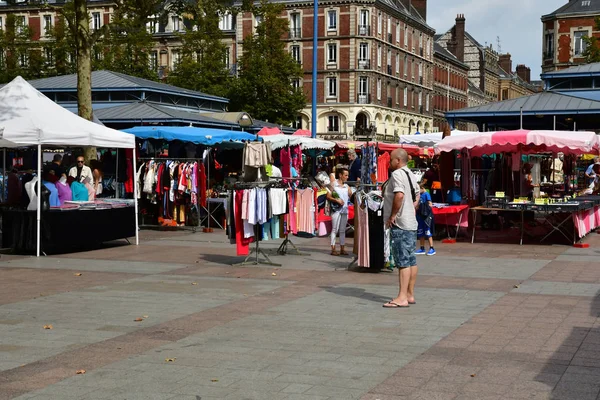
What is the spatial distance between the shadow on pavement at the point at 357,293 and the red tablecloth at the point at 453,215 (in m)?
7.62

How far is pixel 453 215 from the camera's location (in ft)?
63.0

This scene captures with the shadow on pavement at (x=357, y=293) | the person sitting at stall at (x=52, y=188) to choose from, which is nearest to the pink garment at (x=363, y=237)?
the shadow on pavement at (x=357, y=293)

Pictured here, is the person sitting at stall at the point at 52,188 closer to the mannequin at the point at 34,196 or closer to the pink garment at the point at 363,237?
the mannequin at the point at 34,196

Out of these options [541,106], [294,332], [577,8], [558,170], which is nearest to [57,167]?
[294,332]

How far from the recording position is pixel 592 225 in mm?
20297

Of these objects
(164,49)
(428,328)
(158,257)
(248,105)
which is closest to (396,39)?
(164,49)

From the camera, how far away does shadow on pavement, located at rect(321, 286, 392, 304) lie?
36.1ft

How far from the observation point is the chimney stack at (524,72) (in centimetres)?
14188

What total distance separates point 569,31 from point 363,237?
72.9 m

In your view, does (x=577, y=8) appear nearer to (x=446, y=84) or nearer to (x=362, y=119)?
(x=446, y=84)

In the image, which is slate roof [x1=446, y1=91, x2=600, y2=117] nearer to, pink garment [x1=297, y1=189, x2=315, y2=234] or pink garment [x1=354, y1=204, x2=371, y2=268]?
pink garment [x1=297, y1=189, x2=315, y2=234]

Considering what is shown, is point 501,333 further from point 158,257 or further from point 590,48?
point 590,48

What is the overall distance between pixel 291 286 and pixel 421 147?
56.2 ft

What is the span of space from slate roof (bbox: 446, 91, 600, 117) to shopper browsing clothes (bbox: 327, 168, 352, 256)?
53.3 feet
